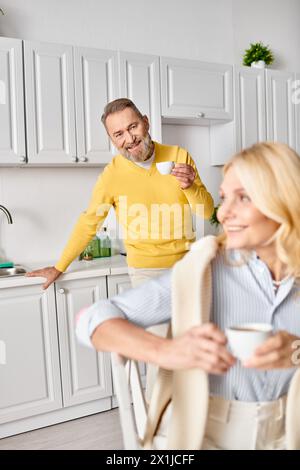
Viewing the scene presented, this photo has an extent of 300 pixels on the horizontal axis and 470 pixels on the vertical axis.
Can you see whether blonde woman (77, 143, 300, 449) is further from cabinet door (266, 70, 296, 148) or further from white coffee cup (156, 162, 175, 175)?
cabinet door (266, 70, 296, 148)

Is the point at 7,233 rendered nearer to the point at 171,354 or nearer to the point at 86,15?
the point at 86,15

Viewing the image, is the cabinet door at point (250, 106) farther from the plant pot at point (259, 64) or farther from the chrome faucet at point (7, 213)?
the chrome faucet at point (7, 213)

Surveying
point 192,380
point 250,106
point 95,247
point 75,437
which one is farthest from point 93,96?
point 192,380

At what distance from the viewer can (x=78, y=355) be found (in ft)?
9.25

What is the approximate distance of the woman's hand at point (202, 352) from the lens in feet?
3.08

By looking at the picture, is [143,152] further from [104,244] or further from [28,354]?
[28,354]

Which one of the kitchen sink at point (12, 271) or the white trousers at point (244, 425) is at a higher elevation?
the kitchen sink at point (12, 271)

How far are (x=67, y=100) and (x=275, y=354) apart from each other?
2.33 metres

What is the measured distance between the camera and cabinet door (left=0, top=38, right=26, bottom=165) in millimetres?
2727

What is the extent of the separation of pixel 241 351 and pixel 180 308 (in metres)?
0.21

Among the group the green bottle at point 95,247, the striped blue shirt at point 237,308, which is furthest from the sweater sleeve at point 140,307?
the green bottle at point 95,247

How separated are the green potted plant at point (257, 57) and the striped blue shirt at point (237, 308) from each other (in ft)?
9.70

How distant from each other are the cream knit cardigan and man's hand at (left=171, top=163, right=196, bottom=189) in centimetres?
105

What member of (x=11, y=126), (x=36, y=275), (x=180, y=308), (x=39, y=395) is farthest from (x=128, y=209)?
(x=180, y=308)
